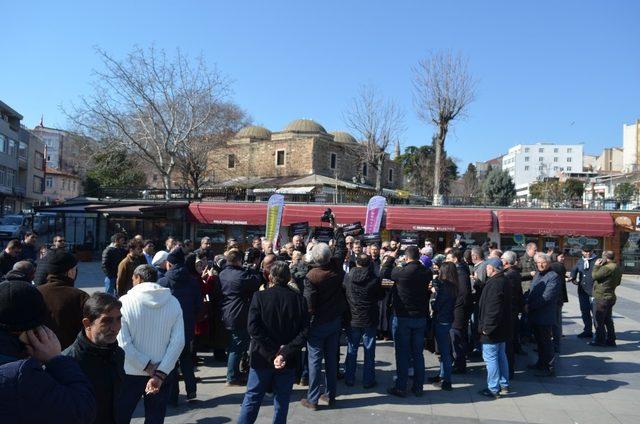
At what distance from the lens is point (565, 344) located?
348 inches

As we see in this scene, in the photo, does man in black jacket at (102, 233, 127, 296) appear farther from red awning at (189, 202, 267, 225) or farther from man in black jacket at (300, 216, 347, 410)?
red awning at (189, 202, 267, 225)

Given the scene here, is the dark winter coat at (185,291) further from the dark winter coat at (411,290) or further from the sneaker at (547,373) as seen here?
the sneaker at (547,373)

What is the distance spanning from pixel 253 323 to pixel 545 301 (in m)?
4.68

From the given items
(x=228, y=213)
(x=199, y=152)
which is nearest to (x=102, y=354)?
(x=228, y=213)

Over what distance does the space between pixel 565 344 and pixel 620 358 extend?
1.01 metres

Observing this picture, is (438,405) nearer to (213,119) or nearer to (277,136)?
(213,119)

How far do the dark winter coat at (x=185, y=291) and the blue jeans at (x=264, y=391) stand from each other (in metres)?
1.26

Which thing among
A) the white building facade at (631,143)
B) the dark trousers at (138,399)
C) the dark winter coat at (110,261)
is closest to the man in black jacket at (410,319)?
the dark trousers at (138,399)

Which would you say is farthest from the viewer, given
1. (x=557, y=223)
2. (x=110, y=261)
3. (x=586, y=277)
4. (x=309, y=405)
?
(x=557, y=223)

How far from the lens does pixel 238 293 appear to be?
5992mm

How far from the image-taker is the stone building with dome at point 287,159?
1834 inches

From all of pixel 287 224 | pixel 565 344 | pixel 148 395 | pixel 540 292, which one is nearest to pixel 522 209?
pixel 287 224

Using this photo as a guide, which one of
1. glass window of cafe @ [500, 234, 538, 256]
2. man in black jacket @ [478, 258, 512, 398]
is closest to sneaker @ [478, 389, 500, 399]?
man in black jacket @ [478, 258, 512, 398]

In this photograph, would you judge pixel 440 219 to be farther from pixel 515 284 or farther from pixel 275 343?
pixel 275 343
